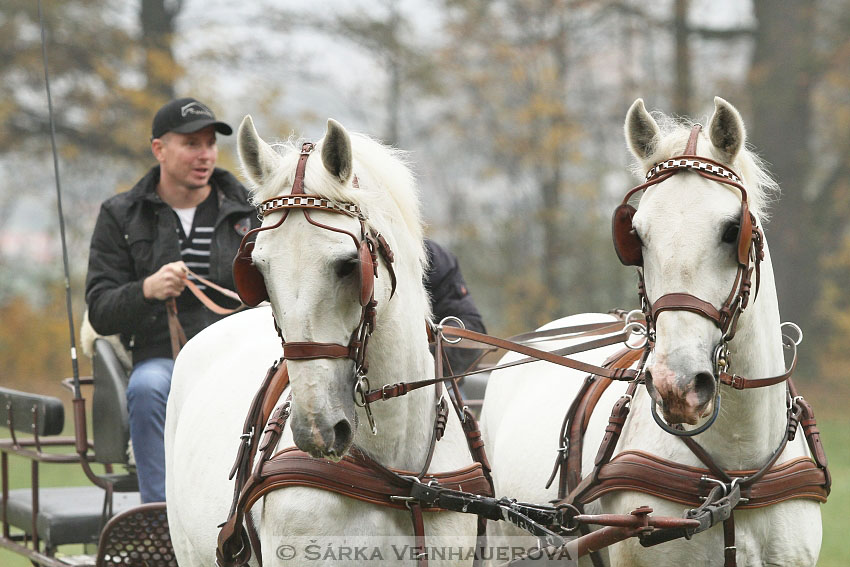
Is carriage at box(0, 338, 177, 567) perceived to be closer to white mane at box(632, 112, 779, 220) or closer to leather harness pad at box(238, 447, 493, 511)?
leather harness pad at box(238, 447, 493, 511)

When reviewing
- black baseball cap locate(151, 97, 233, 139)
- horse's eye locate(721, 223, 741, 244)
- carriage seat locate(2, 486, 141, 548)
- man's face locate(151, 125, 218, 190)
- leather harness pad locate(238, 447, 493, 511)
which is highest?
black baseball cap locate(151, 97, 233, 139)

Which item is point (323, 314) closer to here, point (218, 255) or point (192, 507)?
point (192, 507)

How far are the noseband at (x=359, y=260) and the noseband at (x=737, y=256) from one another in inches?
27.7

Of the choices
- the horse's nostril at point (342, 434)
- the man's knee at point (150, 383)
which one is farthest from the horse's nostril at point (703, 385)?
the man's knee at point (150, 383)

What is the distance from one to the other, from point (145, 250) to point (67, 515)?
4.44ft

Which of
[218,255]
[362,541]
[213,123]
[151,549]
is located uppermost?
[213,123]

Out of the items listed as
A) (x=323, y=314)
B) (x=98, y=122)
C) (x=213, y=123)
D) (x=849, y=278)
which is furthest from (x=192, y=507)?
(x=849, y=278)

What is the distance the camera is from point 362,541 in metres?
2.95

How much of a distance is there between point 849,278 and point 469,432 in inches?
584

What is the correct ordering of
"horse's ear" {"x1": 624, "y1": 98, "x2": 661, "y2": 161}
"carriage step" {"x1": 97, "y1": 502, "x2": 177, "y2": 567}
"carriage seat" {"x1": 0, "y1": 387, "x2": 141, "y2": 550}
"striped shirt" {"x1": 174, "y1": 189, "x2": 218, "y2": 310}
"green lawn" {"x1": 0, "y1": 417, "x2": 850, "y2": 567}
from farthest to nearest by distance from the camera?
"green lawn" {"x1": 0, "y1": 417, "x2": 850, "y2": 567} → "carriage seat" {"x1": 0, "y1": 387, "x2": 141, "y2": 550} → "striped shirt" {"x1": 174, "y1": 189, "x2": 218, "y2": 310} → "carriage step" {"x1": 97, "y1": 502, "x2": 177, "y2": 567} → "horse's ear" {"x1": 624, "y1": 98, "x2": 661, "y2": 161}

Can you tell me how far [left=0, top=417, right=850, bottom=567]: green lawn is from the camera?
7328mm

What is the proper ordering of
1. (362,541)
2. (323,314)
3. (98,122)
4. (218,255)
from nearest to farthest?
(323,314), (362,541), (218,255), (98,122)

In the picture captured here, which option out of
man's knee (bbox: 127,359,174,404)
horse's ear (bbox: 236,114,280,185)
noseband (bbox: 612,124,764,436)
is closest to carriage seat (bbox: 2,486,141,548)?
man's knee (bbox: 127,359,174,404)

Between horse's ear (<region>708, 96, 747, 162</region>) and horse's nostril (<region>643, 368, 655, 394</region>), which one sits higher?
horse's ear (<region>708, 96, 747, 162</region>)
